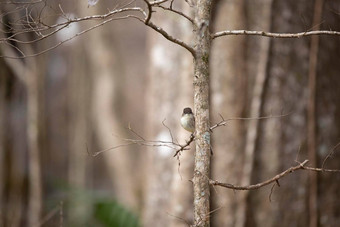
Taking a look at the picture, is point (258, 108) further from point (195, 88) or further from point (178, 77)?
point (195, 88)

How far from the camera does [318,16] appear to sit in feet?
14.6

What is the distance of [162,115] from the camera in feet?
16.8

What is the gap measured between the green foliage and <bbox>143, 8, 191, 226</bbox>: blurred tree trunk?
1.68 meters

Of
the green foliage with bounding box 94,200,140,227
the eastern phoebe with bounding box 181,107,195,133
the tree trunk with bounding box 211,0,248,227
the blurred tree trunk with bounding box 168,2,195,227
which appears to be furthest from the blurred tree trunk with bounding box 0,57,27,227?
the eastern phoebe with bounding box 181,107,195,133

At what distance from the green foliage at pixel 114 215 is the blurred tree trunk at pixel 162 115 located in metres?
1.68

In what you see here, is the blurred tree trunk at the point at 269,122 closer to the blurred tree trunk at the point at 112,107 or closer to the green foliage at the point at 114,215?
the green foliage at the point at 114,215

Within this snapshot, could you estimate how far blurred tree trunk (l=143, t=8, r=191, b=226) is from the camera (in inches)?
197

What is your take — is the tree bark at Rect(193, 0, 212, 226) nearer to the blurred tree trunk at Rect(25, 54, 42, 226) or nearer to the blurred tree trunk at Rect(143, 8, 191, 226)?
the blurred tree trunk at Rect(143, 8, 191, 226)

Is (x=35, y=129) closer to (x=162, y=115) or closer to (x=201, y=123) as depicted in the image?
(x=162, y=115)

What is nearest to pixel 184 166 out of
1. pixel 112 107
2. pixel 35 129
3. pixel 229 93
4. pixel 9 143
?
pixel 229 93

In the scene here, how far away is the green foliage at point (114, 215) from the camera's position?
6.91 meters

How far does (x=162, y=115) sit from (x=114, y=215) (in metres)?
2.38

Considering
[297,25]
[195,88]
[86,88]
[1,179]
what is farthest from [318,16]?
[86,88]

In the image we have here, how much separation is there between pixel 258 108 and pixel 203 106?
7.32 feet
